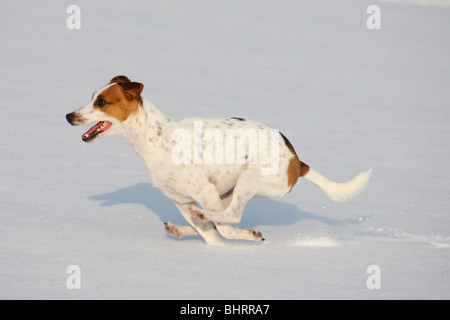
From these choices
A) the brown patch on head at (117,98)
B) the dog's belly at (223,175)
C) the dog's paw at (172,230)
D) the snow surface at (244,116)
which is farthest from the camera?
the dog's paw at (172,230)

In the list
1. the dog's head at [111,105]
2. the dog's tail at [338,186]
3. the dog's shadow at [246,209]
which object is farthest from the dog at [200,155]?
the dog's shadow at [246,209]

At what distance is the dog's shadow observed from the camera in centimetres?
618

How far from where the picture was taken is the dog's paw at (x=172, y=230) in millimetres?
5457

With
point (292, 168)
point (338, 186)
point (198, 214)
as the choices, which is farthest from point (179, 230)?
point (338, 186)

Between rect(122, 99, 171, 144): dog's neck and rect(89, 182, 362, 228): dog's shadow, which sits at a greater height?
rect(122, 99, 171, 144): dog's neck

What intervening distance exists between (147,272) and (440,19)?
41.6 ft

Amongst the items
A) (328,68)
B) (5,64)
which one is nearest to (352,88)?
(328,68)

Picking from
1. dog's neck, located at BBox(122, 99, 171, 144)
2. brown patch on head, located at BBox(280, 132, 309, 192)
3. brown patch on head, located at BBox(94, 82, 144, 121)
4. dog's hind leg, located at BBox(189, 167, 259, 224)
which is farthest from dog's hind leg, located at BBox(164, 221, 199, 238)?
brown patch on head, located at BBox(94, 82, 144, 121)

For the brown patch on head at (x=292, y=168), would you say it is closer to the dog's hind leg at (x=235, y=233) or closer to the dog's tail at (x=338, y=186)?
the dog's tail at (x=338, y=186)

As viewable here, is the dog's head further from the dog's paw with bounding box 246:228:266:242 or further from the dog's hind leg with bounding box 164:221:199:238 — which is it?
the dog's paw with bounding box 246:228:266:242

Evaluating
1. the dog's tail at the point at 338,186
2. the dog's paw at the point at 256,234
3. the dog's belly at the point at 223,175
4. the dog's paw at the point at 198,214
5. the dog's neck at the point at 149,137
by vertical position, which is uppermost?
the dog's neck at the point at 149,137

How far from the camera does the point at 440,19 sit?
51.3ft

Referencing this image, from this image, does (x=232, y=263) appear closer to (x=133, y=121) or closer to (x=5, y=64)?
(x=133, y=121)

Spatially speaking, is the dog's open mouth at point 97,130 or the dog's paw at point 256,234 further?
the dog's paw at point 256,234
